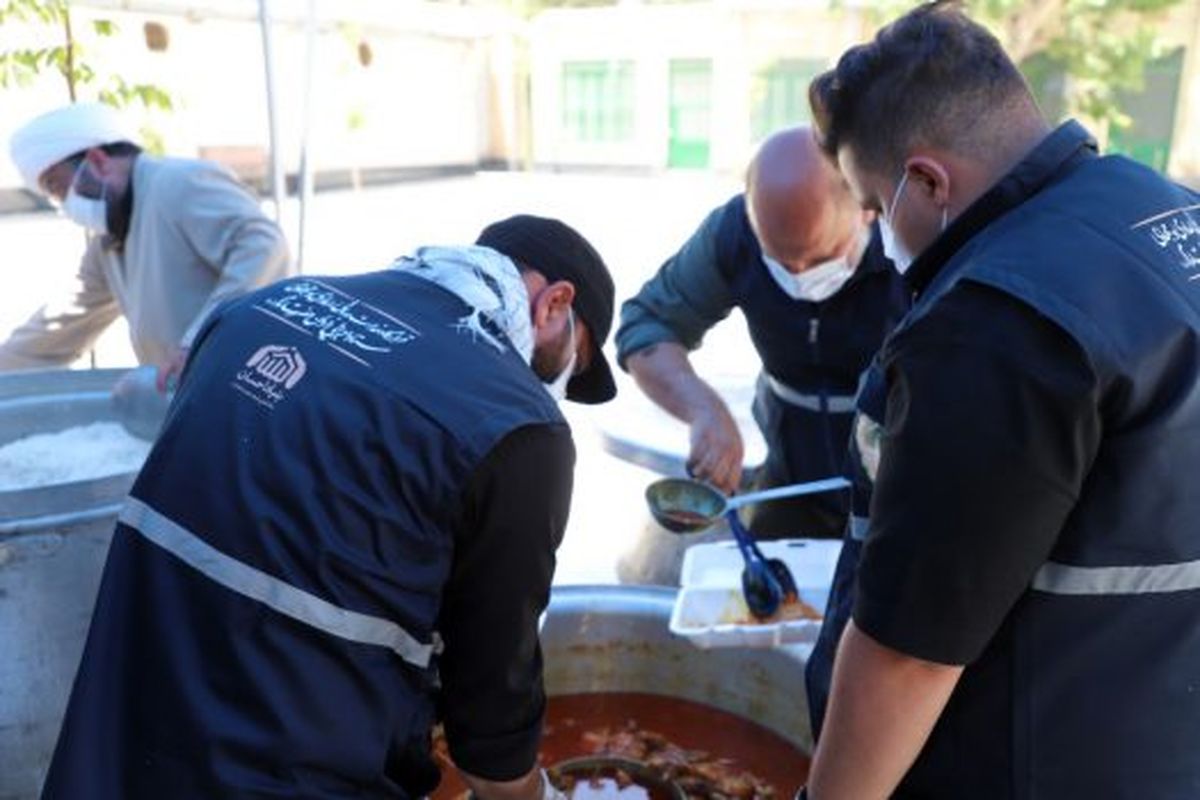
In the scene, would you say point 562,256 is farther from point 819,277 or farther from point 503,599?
point 819,277

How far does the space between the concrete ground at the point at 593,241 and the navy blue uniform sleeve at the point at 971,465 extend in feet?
3.87

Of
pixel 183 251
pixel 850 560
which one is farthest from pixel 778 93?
pixel 850 560

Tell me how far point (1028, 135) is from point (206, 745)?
3.62 feet

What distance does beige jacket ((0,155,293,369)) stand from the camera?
2961mm

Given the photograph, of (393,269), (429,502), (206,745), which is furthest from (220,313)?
(206,745)

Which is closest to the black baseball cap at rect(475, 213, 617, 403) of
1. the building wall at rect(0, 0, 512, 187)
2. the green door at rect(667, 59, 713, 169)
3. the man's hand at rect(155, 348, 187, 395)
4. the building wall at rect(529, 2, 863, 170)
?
the man's hand at rect(155, 348, 187, 395)

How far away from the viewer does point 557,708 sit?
7.39ft

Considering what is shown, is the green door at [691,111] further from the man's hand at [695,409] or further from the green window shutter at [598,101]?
the man's hand at [695,409]

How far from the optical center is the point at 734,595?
190cm

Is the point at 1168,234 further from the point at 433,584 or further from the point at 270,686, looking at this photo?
the point at 270,686

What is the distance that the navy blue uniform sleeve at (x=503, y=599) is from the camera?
3.65 feet

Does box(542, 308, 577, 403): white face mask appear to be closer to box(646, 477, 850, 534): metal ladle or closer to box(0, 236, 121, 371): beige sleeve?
box(646, 477, 850, 534): metal ladle

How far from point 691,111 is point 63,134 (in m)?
Answer: 18.8

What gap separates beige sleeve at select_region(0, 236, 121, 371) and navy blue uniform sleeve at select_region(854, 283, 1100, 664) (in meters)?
3.14
